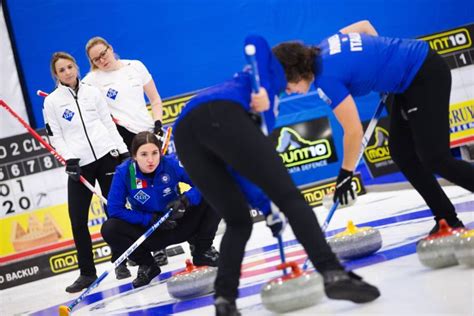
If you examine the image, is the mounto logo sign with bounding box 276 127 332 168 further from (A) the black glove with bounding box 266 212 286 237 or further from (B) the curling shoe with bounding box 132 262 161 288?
(A) the black glove with bounding box 266 212 286 237

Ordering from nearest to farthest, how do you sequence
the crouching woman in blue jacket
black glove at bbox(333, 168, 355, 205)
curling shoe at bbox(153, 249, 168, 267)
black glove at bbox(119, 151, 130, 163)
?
black glove at bbox(333, 168, 355, 205) → the crouching woman in blue jacket → black glove at bbox(119, 151, 130, 163) → curling shoe at bbox(153, 249, 168, 267)

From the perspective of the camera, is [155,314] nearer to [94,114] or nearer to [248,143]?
[248,143]

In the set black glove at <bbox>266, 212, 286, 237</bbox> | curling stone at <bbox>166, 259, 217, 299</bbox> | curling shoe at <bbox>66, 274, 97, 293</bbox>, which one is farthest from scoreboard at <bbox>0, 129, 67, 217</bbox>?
black glove at <bbox>266, 212, 286, 237</bbox>

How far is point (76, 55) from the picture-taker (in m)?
7.81

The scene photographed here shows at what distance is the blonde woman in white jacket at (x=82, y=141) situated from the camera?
5.49 m

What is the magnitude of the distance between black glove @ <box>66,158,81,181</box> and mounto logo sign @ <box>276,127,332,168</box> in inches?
116

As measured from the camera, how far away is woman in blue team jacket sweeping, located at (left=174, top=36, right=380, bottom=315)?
2.79 metres

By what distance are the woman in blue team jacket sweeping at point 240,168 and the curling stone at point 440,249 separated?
0.46 meters

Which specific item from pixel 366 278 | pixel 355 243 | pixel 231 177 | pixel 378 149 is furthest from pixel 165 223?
pixel 378 149

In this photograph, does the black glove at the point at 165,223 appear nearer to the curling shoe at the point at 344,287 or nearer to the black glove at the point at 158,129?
the black glove at the point at 158,129

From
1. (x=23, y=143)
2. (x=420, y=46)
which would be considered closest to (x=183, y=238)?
(x=420, y=46)

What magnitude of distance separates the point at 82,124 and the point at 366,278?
2757mm

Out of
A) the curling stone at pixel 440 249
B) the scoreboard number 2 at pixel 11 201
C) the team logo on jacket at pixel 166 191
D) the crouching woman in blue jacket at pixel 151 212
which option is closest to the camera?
the curling stone at pixel 440 249

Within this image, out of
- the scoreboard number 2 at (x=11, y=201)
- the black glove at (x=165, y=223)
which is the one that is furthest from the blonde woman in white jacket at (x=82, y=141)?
the scoreboard number 2 at (x=11, y=201)
